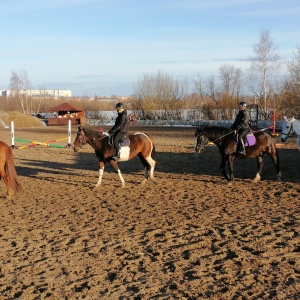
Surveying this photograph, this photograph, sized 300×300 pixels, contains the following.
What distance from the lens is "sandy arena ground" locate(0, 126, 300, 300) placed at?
472cm

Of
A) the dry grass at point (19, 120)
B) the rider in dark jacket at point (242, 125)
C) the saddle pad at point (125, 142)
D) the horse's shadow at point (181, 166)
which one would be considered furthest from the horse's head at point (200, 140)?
the dry grass at point (19, 120)

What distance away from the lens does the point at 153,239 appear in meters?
6.49

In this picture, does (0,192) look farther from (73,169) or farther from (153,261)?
(153,261)

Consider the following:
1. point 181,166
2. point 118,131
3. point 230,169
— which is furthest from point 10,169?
point 181,166

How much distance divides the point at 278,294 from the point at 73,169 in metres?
10.8

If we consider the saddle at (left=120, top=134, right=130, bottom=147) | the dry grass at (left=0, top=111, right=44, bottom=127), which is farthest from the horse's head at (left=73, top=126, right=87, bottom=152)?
the dry grass at (left=0, top=111, right=44, bottom=127)

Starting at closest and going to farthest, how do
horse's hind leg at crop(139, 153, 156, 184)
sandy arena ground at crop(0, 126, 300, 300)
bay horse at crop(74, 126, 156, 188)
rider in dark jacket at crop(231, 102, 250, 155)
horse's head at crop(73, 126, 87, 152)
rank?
1. sandy arena ground at crop(0, 126, 300, 300)
2. rider in dark jacket at crop(231, 102, 250, 155)
3. bay horse at crop(74, 126, 156, 188)
4. horse's head at crop(73, 126, 87, 152)
5. horse's hind leg at crop(139, 153, 156, 184)

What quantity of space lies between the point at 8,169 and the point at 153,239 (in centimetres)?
500

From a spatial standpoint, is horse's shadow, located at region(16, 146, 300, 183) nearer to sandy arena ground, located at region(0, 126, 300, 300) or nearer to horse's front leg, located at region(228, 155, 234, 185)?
sandy arena ground, located at region(0, 126, 300, 300)

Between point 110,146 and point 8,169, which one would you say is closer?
point 8,169

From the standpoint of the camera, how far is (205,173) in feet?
42.5

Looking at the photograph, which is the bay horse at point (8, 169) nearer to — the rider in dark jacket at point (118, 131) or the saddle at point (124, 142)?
the rider in dark jacket at point (118, 131)

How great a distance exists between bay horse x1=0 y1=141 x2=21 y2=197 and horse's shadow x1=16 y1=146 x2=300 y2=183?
3.05 m

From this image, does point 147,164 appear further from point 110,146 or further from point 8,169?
point 8,169
